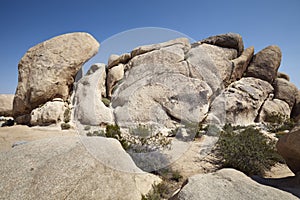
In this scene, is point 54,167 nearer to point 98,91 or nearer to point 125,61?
point 98,91

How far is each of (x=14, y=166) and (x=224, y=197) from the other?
113 inches

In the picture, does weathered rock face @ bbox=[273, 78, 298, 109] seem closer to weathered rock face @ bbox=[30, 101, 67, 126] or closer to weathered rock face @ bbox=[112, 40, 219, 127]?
weathered rock face @ bbox=[112, 40, 219, 127]

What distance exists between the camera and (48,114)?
9.95 m

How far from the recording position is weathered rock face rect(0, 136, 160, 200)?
7.55 feet

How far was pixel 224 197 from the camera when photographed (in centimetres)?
227

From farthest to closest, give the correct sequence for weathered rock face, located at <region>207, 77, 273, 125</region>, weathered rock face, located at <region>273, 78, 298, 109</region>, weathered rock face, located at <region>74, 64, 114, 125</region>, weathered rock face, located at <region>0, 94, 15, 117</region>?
weathered rock face, located at <region>0, 94, 15, 117</region> < weathered rock face, located at <region>273, 78, 298, 109</region> < weathered rock face, located at <region>207, 77, 273, 125</region> < weathered rock face, located at <region>74, 64, 114, 125</region>

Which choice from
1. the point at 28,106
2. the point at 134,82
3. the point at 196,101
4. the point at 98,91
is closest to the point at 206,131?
the point at 196,101

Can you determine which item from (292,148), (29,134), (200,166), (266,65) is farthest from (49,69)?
Answer: (266,65)

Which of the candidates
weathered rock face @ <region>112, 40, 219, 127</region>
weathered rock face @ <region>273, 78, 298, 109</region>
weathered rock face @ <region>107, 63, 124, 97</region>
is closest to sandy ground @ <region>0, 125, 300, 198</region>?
weathered rock face @ <region>112, 40, 219, 127</region>

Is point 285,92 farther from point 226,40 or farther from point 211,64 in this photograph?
point 211,64

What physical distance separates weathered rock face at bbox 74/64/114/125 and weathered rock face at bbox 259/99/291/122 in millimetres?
9835

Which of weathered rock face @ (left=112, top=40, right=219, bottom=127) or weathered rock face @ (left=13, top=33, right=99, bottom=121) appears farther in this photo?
weathered rock face @ (left=13, top=33, right=99, bottom=121)

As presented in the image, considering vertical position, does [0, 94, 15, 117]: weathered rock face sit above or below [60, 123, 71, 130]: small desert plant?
above

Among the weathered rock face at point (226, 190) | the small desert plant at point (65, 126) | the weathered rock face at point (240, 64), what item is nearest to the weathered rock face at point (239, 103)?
the weathered rock face at point (240, 64)
